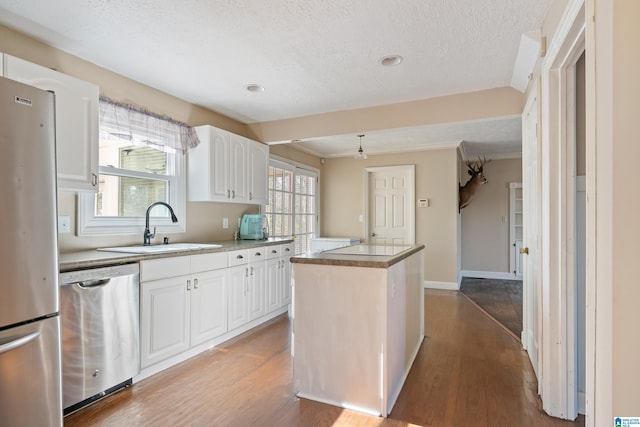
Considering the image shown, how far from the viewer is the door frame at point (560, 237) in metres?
1.85

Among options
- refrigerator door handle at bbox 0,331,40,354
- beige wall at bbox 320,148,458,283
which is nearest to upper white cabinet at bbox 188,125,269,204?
refrigerator door handle at bbox 0,331,40,354

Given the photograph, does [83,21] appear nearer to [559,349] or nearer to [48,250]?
[48,250]

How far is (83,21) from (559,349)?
3.41 meters

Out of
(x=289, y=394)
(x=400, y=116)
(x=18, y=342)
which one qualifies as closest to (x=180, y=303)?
(x=289, y=394)

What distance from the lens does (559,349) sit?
190cm

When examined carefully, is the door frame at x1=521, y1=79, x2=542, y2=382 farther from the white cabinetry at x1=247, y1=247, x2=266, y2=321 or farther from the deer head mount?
the deer head mount

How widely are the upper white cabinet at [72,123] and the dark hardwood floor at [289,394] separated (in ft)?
4.74

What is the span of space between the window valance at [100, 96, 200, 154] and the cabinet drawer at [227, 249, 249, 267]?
1.12m

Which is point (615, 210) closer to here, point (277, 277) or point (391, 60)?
point (391, 60)

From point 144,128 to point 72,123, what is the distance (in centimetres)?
71

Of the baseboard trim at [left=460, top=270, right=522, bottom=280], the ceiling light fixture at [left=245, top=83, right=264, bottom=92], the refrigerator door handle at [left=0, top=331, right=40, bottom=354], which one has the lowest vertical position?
the baseboard trim at [left=460, top=270, right=522, bottom=280]

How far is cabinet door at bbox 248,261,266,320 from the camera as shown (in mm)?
3320

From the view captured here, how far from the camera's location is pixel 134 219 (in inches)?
114

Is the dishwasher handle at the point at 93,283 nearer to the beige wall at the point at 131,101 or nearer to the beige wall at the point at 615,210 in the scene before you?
the beige wall at the point at 131,101
